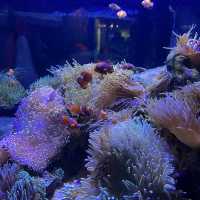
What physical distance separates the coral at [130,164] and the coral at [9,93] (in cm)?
528

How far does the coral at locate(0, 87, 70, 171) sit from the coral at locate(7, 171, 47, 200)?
0.34m

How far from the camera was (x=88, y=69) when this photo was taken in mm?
5102

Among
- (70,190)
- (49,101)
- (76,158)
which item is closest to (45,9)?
(49,101)

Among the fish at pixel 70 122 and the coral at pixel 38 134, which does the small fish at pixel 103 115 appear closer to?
the fish at pixel 70 122

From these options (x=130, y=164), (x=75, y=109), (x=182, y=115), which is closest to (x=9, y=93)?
(x=75, y=109)

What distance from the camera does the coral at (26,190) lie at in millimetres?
3156

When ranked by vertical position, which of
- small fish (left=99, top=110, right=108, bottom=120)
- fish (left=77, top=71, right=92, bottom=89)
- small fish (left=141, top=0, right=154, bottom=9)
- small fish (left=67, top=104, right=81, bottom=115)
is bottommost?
small fish (left=67, top=104, right=81, bottom=115)

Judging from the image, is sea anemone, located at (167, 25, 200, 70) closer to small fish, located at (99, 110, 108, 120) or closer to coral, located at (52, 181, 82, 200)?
small fish, located at (99, 110, 108, 120)

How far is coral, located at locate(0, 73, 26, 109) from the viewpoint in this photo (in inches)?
305

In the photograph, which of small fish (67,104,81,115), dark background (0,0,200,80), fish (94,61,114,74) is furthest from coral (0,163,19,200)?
dark background (0,0,200,80)

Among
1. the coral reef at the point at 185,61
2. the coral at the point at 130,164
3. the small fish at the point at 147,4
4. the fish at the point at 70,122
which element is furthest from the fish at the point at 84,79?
the small fish at the point at 147,4

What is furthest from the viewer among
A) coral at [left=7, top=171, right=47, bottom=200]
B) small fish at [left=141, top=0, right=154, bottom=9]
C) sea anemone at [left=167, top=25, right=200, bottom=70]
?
small fish at [left=141, top=0, right=154, bottom=9]

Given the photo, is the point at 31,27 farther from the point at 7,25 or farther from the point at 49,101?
the point at 49,101

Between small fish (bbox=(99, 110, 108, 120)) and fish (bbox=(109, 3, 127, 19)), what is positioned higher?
fish (bbox=(109, 3, 127, 19))
